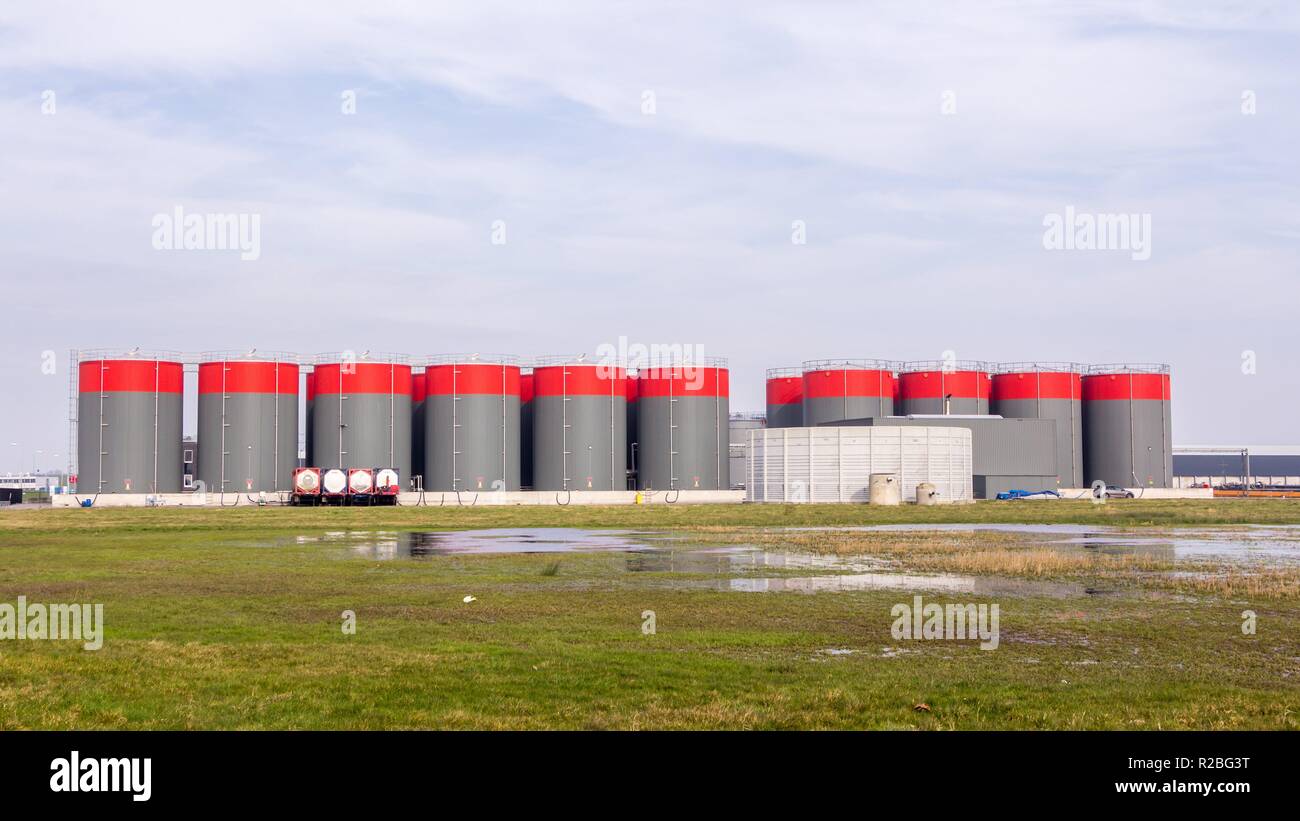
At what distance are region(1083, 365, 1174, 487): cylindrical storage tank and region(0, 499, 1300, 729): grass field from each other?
87.9 m

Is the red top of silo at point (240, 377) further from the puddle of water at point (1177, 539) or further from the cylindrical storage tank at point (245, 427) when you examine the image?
the puddle of water at point (1177, 539)

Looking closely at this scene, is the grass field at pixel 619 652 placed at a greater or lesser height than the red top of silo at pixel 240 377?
lesser

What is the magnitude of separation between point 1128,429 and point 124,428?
91849mm

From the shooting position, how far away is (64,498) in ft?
299

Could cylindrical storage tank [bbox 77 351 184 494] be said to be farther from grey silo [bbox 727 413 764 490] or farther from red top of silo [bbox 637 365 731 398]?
grey silo [bbox 727 413 764 490]

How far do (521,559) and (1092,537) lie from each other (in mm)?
23227

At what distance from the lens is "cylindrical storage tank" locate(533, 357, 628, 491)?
3900 inches

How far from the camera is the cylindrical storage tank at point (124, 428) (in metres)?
92.5

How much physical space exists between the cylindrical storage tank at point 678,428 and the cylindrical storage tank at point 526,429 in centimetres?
1003

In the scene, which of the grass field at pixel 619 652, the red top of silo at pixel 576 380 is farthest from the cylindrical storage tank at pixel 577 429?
the grass field at pixel 619 652

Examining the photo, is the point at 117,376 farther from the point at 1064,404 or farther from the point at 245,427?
the point at 1064,404
